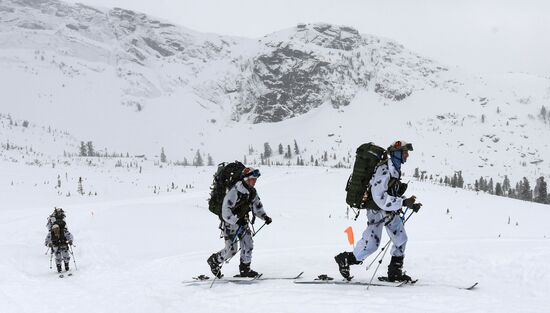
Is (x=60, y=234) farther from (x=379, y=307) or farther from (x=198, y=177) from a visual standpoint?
(x=198, y=177)

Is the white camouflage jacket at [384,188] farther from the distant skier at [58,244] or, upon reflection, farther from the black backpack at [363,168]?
the distant skier at [58,244]

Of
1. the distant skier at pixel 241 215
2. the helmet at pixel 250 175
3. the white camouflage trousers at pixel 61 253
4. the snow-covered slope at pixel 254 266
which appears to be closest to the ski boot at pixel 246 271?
the distant skier at pixel 241 215

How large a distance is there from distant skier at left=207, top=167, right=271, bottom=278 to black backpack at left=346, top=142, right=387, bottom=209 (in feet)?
7.40

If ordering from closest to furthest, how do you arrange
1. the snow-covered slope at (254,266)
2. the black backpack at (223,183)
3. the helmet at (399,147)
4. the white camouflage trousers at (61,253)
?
the snow-covered slope at (254,266)
the helmet at (399,147)
the black backpack at (223,183)
the white camouflage trousers at (61,253)

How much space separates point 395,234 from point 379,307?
1.97 metres

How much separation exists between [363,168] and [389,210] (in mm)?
973

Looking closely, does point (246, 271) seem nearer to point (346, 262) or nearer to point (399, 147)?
point (346, 262)

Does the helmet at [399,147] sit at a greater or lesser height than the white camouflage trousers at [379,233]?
greater

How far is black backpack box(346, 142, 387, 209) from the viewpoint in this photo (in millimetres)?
8547

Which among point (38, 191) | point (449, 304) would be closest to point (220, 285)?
point (449, 304)

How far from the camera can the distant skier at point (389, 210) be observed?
8328 millimetres

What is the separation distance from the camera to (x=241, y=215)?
10156 millimetres

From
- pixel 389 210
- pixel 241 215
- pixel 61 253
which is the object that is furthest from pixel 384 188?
pixel 61 253

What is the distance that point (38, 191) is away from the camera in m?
87.3
